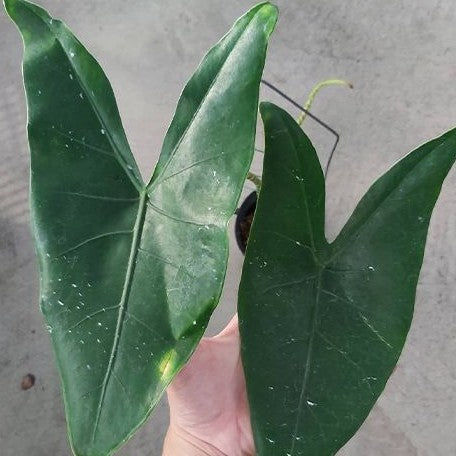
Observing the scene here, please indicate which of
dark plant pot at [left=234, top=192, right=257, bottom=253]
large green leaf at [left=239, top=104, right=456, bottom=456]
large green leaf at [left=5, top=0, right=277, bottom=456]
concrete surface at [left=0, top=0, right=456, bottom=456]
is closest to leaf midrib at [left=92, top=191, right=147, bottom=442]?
large green leaf at [left=5, top=0, right=277, bottom=456]

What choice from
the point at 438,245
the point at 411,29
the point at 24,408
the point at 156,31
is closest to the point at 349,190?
the point at 438,245

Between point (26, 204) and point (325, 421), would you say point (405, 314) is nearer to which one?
point (325, 421)

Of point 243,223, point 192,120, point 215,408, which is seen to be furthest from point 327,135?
point 192,120

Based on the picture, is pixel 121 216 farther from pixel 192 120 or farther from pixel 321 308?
pixel 321 308

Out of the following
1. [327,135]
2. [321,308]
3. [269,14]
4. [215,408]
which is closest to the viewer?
[269,14]

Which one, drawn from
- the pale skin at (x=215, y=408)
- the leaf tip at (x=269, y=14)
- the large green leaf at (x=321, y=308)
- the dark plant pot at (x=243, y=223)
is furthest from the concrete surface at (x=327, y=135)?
the leaf tip at (x=269, y=14)

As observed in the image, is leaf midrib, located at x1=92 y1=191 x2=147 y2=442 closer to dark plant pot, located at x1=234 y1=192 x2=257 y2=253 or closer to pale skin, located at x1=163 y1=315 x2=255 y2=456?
pale skin, located at x1=163 y1=315 x2=255 y2=456
